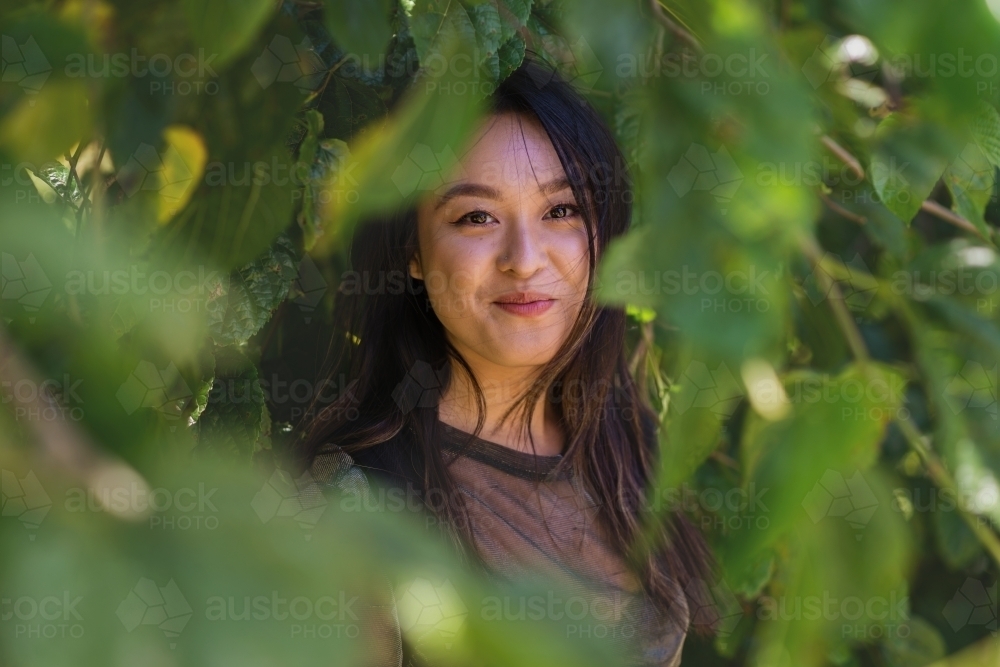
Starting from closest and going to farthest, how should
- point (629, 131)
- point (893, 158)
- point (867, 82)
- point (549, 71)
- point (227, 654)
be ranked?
point (227, 654) → point (893, 158) → point (629, 131) → point (549, 71) → point (867, 82)

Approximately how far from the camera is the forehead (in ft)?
2.85

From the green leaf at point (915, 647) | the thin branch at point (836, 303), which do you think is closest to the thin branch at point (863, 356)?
the thin branch at point (836, 303)

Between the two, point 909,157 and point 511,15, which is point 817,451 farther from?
point 511,15

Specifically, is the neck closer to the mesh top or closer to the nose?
the mesh top

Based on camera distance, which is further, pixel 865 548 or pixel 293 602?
pixel 865 548

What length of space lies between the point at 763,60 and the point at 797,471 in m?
0.13

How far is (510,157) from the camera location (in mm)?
883

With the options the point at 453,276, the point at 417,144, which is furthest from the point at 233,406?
the point at 417,144

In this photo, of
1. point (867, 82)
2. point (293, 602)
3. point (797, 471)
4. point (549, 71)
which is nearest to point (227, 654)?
point (293, 602)

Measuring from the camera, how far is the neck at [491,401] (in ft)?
3.29

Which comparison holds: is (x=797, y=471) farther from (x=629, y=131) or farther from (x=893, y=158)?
(x=629, y=131)

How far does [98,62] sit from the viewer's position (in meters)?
0.36

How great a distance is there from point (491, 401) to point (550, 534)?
0.47 feet

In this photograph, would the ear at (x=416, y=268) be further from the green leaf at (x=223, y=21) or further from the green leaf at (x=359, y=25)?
the green leaf at (x=223, y=21)
